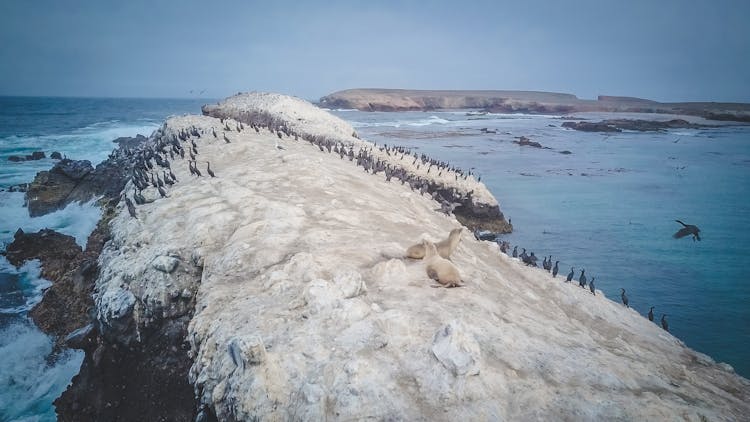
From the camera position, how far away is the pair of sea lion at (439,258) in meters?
7.03

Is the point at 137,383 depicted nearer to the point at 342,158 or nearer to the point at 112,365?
the point at 112,365

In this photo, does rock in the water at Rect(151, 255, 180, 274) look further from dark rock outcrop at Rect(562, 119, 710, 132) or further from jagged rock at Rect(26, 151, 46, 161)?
dark rock outcrop at Rect(562, 119, 710, 132)

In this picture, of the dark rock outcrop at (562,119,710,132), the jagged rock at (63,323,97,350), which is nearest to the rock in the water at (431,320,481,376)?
the jagged rock at (63,323,97,350)

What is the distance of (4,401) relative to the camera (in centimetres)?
922

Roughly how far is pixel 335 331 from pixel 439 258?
248cm

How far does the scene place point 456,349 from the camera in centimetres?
524

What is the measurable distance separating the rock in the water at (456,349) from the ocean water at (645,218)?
31.8 ft

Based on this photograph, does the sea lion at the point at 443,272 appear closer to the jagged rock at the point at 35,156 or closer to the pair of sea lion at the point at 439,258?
the pair of sea lion at the point at 439,258

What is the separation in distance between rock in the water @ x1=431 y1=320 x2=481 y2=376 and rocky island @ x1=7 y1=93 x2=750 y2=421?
17mm

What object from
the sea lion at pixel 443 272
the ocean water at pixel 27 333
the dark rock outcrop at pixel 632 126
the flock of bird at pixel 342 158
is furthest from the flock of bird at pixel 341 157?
the dark rock outcrop at pixel 632 126

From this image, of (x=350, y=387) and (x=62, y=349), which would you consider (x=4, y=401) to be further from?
(x=350, y=387)

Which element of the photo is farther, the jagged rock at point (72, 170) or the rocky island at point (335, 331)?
the jagged rock at point (72, 170)

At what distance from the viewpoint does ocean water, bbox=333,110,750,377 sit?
13.2 meters

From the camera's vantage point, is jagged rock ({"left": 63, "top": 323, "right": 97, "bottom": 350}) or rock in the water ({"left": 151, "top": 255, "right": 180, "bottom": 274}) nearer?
rock in the water ({"left": 151, "top": 255, "right": 180, "bottom": 274})
